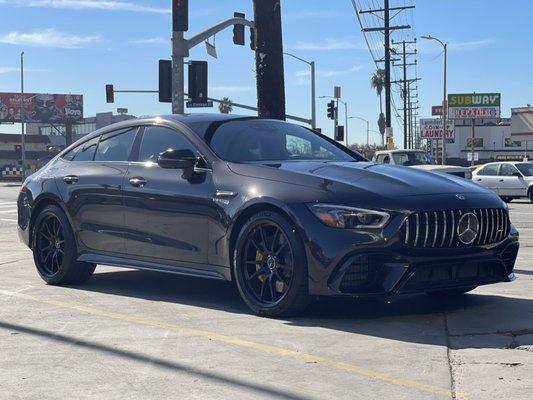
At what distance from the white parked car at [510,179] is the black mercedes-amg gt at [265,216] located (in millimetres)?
19964

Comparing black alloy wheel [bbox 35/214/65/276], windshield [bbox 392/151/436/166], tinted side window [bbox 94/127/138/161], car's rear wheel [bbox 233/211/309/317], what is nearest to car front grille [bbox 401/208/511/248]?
car's rear wheel [bbox 233/211/309/317]

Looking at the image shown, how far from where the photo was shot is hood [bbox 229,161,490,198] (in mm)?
5758

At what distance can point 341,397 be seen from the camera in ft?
13.7

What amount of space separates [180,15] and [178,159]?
11.1m

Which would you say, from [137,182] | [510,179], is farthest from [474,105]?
[137,182]

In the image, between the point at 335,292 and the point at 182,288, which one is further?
the point at 182,288

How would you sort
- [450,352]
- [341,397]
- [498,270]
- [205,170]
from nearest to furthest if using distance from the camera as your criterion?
[341,397], [450,352], [498,270], [205,170]

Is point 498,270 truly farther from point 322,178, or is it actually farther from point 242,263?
point 242,263

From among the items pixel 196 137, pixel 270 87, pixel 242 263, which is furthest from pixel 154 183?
pixel 270 87

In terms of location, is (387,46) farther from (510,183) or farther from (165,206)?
(165,206)

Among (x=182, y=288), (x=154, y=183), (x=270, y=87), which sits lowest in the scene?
(x=182, y=288)

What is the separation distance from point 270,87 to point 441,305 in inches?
251

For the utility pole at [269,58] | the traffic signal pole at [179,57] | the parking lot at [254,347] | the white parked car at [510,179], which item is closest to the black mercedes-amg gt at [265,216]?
the parking lot at [254,347]

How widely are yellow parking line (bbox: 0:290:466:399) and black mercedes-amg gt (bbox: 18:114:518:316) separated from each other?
1.93ft
